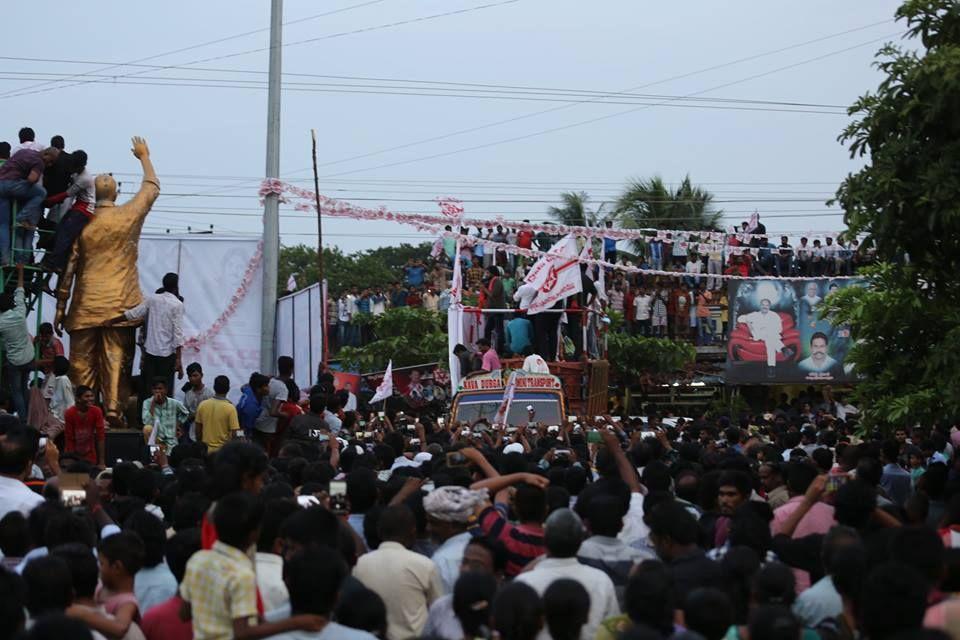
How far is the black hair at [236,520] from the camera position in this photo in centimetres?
614

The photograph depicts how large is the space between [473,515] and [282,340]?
16.3 m

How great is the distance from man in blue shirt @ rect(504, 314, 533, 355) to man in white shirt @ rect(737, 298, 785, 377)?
10242 millimetres

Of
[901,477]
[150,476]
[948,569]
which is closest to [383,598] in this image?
[948,569]

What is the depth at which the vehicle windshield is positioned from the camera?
20.8 meters

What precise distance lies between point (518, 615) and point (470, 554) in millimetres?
1453

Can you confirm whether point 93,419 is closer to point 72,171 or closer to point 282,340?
point 72,171

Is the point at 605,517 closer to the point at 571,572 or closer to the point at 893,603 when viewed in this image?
the point at 571,572

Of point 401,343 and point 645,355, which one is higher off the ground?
point 401,343

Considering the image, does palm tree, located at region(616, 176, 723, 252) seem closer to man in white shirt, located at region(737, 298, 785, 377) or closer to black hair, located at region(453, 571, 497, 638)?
man in white shirt, located at region(737, 298, 785, 377)

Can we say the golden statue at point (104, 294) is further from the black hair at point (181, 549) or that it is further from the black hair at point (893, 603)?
the black hair at point (893, 603)

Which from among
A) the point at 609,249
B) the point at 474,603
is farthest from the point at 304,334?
the point at 474,603

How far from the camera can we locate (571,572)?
6504mm

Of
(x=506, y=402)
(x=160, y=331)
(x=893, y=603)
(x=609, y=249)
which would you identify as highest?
(x=609, y=249)

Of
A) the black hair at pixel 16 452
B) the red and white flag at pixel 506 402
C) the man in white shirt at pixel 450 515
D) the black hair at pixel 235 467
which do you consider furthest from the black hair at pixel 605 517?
the red and white flag at pixel 506 402
